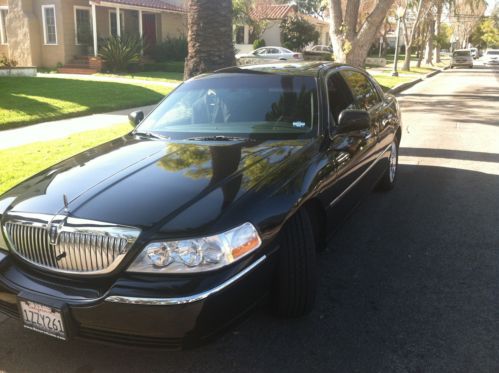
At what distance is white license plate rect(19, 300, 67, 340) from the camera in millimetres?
2531

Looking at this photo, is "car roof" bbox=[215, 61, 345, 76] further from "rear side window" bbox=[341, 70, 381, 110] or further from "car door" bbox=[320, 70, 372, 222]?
"rear side window" bbox=[341, 70, 381, 110]

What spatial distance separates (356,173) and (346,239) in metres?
0.68

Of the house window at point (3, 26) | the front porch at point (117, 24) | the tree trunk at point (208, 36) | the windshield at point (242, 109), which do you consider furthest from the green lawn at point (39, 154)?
the house window at point (3, 26)

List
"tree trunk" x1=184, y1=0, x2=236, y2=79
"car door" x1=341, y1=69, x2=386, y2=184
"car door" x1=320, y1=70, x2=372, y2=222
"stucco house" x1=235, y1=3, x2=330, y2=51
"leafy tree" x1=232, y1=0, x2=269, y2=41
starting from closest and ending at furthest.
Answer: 1. "car door" x1=320, y1=70, x2=372, y2=222
2. "car door" x1=341, y1=69, x2=386, y2=184
3. "tree trunk" x1=184, y1=0, x2=236, y2=79
4. "leafy tree" x1=232, y1=0, x2=269, y2=41
5. "stucco house" x1=235, y1=3, x2=330, y2=51

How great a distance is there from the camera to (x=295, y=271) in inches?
119

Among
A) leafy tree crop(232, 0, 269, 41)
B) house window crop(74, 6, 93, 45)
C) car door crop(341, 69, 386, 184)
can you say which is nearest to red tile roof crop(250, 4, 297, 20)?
leafy tree crop(232, 0, 269, 41)

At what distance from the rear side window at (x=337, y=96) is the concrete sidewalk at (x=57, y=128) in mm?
5776

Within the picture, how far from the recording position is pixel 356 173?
440 cm

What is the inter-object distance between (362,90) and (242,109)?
1725mm

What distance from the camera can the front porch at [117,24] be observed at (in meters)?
23.3

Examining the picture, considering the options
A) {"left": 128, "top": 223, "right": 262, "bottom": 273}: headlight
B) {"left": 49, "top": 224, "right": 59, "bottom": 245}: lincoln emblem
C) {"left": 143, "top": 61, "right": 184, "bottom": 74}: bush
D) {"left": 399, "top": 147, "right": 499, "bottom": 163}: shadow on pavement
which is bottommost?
{"left": 399, "top": 147, "right": 499, "bottom": 163}: shadow on pavement

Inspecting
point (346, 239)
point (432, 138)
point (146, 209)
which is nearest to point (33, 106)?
point (432, 138)

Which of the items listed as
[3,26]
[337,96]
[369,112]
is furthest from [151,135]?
[3,26]

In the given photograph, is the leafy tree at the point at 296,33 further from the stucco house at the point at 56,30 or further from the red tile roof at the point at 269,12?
the stucco house at the point at 56,30
